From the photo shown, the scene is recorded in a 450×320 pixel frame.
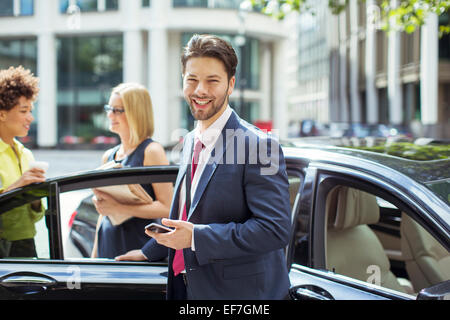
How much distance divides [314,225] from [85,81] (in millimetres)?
31158

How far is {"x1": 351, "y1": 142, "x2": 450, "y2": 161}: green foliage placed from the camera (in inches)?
95.5

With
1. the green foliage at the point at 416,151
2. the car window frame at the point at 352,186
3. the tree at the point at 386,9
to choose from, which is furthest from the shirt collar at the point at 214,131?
the tree at the point at 386,9

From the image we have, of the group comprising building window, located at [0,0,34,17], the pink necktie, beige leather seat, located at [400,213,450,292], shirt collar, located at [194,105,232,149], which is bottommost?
beige leather seat, located at [400,213,450,292]

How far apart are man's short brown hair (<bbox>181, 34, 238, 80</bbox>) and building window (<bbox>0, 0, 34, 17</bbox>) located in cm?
3148

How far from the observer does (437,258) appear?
9.87 ft

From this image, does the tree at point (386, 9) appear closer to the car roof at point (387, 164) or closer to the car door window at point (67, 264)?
the car roof at point (387, 164)

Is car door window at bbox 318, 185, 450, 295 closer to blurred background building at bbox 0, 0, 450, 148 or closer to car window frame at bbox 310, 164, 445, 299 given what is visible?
car window frame at bbox 310, 164, 445, 299

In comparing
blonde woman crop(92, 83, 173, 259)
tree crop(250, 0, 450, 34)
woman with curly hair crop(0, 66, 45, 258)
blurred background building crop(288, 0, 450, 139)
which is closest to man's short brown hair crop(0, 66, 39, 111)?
woman with curly hair crop(0, 66, 45, 258)

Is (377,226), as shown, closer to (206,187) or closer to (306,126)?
(206,187)

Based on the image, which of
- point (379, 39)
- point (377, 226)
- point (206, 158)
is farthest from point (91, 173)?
point (379, 39)

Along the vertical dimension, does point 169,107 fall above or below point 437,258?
above

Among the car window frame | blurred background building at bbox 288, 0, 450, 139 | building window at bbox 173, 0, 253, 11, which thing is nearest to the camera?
the car window frame

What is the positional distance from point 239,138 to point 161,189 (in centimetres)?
99

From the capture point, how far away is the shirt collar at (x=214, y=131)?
5.93 feet
